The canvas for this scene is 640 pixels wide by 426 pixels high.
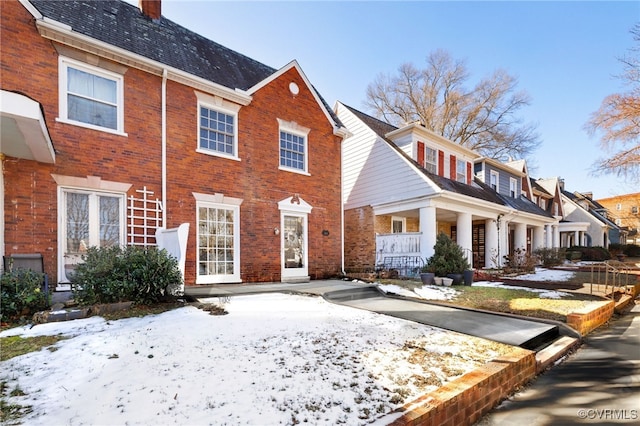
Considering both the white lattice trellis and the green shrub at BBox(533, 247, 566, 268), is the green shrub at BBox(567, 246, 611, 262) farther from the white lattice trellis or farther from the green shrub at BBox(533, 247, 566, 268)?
the white lattice trellis

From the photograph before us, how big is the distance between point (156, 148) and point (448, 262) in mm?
9545

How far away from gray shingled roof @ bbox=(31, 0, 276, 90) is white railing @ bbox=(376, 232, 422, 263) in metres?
8.30

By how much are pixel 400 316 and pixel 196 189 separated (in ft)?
21.4

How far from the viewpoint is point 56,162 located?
6.93m

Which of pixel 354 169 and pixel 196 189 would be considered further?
pixel 354 169

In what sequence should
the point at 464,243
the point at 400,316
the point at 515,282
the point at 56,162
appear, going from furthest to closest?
the point at 464,243 < the point at 515,282 < the point at 56,162 < the point at 400,316

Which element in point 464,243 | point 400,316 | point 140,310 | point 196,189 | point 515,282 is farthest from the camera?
point 464,243

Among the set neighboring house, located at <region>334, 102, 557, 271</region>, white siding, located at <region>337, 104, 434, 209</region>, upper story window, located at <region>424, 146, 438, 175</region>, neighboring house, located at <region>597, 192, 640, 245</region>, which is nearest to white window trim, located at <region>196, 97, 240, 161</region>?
neighboring house, located at <region>334, 102, 557, 271</region>

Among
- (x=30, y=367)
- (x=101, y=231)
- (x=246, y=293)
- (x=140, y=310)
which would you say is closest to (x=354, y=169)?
(x=246, y=293)

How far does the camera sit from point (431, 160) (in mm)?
15633

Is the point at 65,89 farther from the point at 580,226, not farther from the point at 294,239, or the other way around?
the point at 580,226

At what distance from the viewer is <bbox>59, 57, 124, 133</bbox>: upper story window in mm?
7168

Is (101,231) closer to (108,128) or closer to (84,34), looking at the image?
(108,128)

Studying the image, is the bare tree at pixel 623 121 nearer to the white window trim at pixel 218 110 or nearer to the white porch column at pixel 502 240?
the white porch column at pixel 502 240
